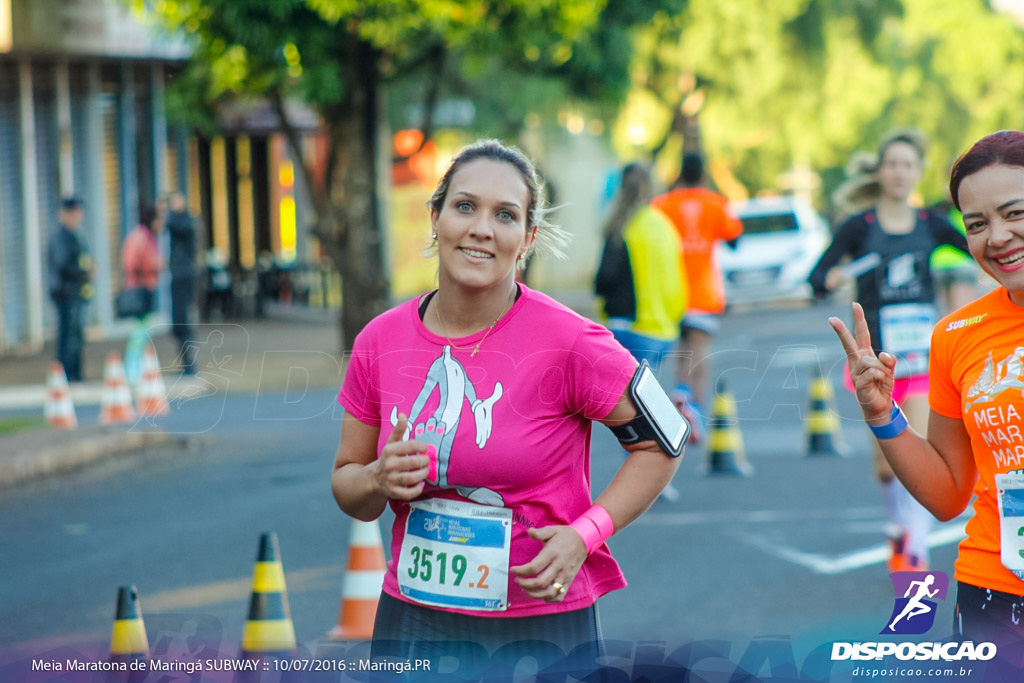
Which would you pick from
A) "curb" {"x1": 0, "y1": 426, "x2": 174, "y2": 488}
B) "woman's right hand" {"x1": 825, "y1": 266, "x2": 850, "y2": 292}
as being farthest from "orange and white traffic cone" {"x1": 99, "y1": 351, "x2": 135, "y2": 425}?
"woman's right hand" {"x1": 825, "y1": 266, "x2": 850, "y2": 292}

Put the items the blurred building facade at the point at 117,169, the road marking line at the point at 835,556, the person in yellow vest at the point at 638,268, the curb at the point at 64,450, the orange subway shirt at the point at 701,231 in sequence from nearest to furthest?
the road marking line at the point at 835,556, the person in yellow vest at the point at 638,268, the curb at the point at 64,450, the orange subway shirt at the point at 701,231, the blurred building facade at the point at 117,169

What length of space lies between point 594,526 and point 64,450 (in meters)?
8.54

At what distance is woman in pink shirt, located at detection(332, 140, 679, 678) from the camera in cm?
298

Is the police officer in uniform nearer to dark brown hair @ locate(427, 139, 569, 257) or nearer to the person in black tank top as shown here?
the person in black tank top

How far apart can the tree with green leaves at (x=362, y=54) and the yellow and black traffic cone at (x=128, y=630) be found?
10.5 metres

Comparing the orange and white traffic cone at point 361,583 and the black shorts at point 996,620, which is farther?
the orange and white traffic cone at point 361,583

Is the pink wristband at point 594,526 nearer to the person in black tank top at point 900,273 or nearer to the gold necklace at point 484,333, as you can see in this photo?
the gold necklace at point 484,333

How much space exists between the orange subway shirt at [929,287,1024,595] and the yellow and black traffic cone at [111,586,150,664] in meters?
2.56

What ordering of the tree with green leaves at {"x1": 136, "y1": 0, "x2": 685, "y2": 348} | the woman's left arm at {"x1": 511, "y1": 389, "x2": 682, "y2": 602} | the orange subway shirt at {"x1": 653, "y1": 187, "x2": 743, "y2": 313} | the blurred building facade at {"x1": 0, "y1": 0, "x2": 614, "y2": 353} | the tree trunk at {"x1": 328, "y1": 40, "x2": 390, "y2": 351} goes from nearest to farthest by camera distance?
the woman's left arm at {"x1": 511, "y1": 389, "x2": 682, "y2": 602}
the orange subway shirt at {"x1": 653, "y1": 187, "x2": 743, "y2": 313}
the tree with green leaves at {"x1": 136, "y1": 0, "x2": 685, "y2": 348}
the tree trunk at {"x1": 328, "y1": 40, "x2": 390, "y2": 351}
the blurred building facade at {"x1": 0, "y1": 0, "x2": 614, "y2": 353}

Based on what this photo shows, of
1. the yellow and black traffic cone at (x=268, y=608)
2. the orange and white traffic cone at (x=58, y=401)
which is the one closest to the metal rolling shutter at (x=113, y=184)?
the orange and white traffic cone at (x=58, y=401)

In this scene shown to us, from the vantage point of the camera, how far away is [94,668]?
4.01 meters

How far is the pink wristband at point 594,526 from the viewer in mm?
2945

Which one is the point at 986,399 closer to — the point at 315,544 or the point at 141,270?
the point at 315,544

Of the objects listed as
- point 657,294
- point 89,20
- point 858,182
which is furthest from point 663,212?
point 89,20
